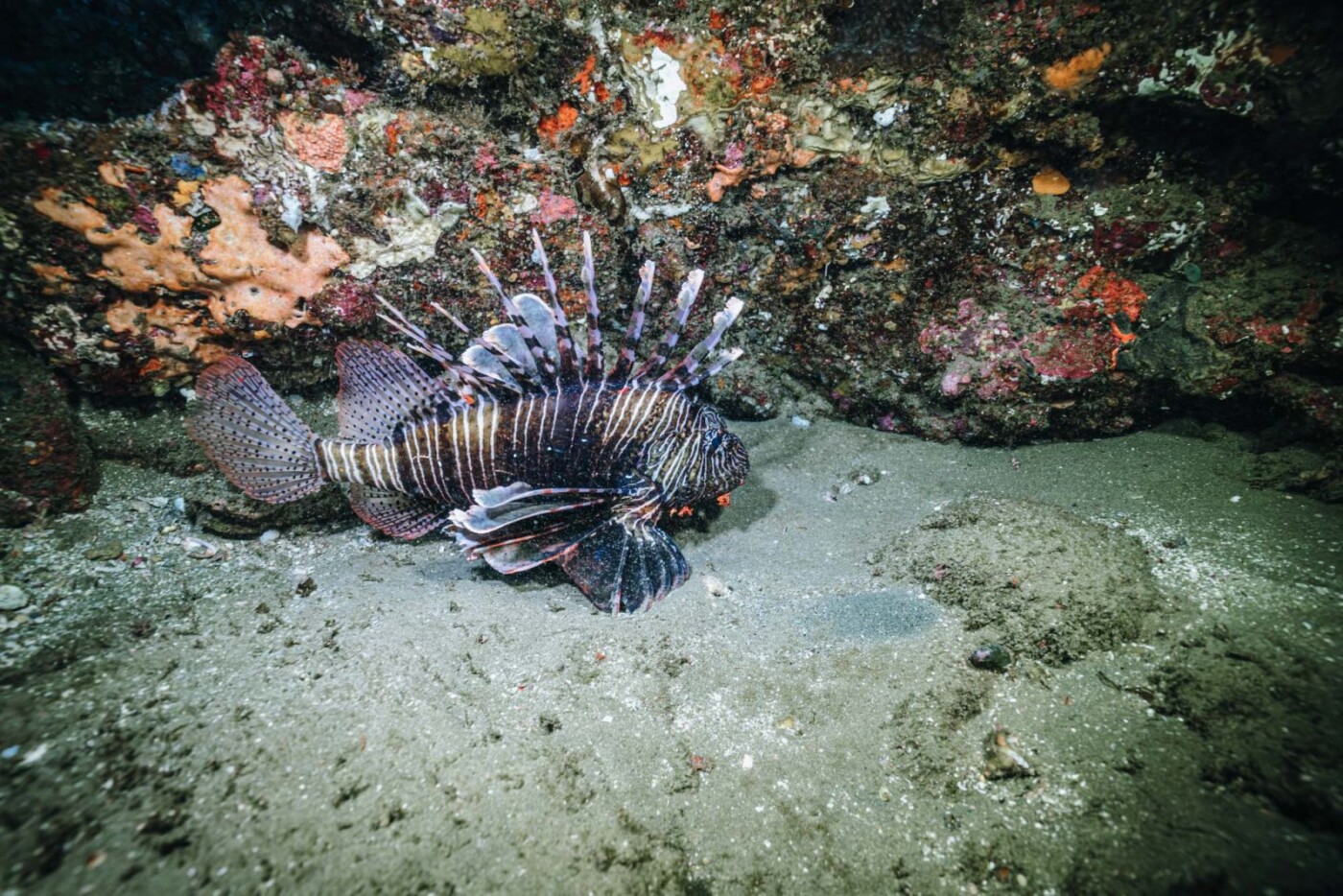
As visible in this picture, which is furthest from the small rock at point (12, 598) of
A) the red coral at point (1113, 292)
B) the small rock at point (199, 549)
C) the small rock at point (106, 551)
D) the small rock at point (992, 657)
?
the red coral at point (1113, 292)

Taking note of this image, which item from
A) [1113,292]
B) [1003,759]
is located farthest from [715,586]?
[1113,292]

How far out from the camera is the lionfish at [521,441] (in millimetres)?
3012

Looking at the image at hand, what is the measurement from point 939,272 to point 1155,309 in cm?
128

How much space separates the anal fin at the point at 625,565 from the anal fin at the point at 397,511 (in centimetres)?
91

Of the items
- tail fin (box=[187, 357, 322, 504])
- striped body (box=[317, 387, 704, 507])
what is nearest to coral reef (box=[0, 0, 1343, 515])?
tail fin (box=[187, 357, 322, 504])

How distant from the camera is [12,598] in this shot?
235 cm

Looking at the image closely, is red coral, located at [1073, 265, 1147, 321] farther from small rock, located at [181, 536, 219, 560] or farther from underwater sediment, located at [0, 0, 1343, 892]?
small rock, located at [181, 536, 219, 560]

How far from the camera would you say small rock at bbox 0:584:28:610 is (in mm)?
2316

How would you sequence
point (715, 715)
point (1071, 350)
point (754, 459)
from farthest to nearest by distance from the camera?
point (754, 459) → point (1071, 350) → point (715, 715)

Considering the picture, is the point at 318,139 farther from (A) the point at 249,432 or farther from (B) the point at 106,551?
(B) the point at 106,551

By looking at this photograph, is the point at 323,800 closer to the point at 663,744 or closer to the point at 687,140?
the point at 663,744

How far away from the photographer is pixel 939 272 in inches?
143

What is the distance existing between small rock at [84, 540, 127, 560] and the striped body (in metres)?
1.06

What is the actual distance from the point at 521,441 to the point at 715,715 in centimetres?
188
